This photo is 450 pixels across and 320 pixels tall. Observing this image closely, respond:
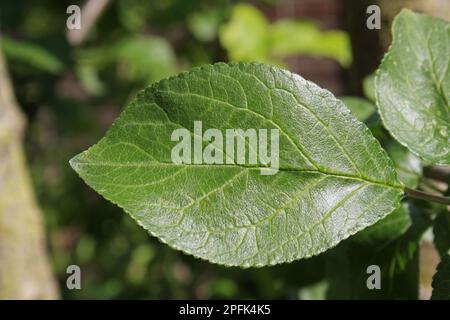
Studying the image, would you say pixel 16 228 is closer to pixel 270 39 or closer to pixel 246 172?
pixel 246 172

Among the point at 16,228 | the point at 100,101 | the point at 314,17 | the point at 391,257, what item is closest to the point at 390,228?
the point at 391,257

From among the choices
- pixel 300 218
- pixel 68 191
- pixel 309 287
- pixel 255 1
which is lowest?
pixel 68 191

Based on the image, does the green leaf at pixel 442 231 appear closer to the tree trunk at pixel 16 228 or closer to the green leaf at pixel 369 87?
the green leaf at pixel 369 87

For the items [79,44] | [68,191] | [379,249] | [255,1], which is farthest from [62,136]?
[379,249]

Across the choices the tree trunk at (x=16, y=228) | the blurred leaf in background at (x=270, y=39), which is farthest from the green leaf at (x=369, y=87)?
the blurred leaf in background at (x=270, y=39)

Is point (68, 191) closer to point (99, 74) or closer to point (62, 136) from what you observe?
point (62, 136)

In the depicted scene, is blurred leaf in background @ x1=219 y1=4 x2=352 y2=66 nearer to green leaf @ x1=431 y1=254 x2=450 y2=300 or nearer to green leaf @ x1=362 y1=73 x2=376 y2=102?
green leaf @ x1=362 y1=73 x2=376 y2=102
